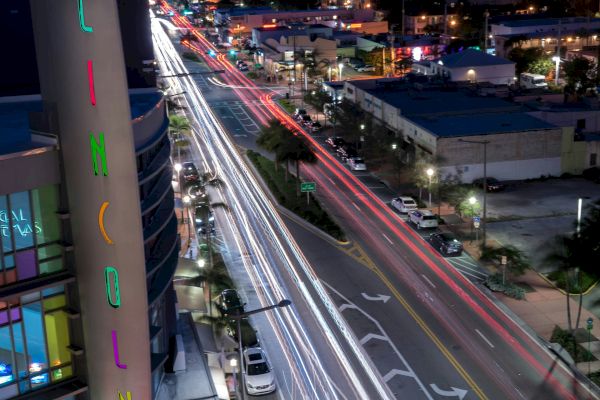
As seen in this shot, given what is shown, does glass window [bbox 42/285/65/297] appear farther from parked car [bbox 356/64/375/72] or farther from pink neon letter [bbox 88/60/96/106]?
parked car [bbox 356/64/375/72]

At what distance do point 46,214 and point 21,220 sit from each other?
3.05 ft

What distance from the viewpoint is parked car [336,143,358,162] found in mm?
81812

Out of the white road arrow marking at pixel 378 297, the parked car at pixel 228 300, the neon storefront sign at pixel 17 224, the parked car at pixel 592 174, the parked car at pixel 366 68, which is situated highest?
the neon storefront sign at pixel 17 224

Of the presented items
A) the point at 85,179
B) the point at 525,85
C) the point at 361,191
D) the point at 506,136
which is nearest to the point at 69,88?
the point at 85,179

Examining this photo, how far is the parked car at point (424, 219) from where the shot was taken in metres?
61.2

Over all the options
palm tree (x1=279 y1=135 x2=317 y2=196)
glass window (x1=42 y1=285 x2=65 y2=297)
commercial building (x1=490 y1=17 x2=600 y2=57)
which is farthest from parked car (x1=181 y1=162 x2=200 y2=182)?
commercial building (x1=490 y1=17 x2=600 y2=57)

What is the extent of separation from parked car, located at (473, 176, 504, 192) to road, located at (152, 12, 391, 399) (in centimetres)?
1698

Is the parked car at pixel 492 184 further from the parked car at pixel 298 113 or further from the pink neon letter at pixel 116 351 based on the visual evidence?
the pink neon letter at pixel 116 351

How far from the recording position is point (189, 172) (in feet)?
249

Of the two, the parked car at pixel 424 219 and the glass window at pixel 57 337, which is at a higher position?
the glass window at pixel 57 337

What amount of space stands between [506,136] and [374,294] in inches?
1111

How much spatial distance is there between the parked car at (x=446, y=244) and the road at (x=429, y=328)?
66cm

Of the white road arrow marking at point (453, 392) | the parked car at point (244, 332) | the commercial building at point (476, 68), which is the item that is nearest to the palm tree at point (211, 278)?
the parked car at point (244, 332)

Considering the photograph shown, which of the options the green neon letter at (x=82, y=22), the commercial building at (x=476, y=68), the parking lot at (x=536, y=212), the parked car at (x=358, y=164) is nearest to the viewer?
the green neon letter at (x=82, y=22)
